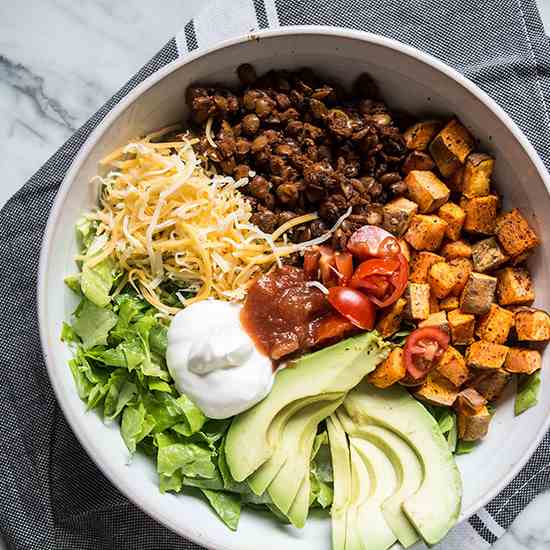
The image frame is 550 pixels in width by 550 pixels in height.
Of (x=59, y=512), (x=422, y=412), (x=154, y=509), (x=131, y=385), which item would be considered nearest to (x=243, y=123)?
(x=131, y=385)

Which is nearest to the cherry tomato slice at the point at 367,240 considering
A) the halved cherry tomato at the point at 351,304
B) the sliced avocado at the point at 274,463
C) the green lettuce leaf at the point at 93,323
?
the halved cherry tomato at the point at 351,304

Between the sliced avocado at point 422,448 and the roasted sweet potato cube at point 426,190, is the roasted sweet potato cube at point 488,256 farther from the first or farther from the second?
the sliced avocado at point 422,448

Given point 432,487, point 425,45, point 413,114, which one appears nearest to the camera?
point 432,487

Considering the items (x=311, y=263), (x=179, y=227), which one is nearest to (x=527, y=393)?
(x=311, y=263)

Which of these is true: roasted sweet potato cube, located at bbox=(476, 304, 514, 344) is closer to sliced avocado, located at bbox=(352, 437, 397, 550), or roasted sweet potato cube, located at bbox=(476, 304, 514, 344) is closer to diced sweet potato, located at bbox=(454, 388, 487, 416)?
diced sweet potato, located at bbox=(454, 388, 487, 416)

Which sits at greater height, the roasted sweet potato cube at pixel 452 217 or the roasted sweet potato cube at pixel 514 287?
the roasted sweet potato cube at pixel 452 217

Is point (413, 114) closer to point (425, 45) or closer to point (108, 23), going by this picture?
point (425, 45)
